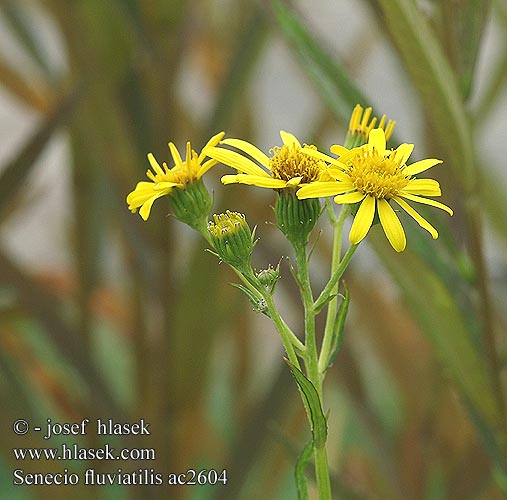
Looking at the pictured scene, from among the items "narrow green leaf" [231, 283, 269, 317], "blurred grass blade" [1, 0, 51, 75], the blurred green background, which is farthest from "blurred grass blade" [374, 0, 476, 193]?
"blurred grass blade" [1, 0, 51, 75]

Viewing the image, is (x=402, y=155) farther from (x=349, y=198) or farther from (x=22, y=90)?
(x=22, y=90)

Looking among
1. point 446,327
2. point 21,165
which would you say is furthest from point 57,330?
point 446,327

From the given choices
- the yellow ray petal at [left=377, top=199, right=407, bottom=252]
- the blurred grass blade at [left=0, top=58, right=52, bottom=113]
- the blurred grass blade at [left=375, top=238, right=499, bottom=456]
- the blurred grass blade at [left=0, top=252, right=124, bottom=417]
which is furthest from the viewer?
the blurred grass blade at [left=0, top=58, right=52, bottom=113]

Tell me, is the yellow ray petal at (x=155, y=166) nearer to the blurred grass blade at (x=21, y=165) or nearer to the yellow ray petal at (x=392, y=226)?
the yellow ray petal at (x=392, y=226)

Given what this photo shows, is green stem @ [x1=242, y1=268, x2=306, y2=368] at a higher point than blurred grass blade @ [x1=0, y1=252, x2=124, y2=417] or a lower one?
lower

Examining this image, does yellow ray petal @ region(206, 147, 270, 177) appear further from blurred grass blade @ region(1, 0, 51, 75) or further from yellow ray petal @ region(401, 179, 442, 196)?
blurred grass blade @ region(1, 0, 51, 75)

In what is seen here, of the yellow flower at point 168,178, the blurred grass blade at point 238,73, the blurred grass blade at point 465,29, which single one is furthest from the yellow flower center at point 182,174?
the blurred grass blade at point 238,73
